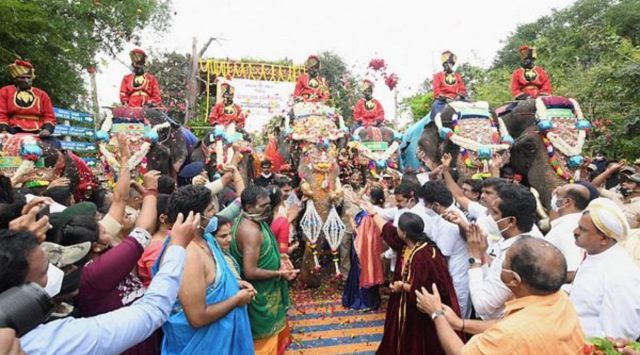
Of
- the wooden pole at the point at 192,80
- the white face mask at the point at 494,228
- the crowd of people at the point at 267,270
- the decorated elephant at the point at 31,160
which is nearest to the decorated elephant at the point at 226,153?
the decorated elephant at the point at 31,160

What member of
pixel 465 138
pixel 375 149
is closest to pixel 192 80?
pixel 375 149

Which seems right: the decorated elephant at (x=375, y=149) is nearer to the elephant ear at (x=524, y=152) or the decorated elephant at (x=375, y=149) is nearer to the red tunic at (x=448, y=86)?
the red tunic at (x=448, y=86)

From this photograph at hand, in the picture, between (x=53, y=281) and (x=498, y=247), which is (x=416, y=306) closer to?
(x=498, y=247)

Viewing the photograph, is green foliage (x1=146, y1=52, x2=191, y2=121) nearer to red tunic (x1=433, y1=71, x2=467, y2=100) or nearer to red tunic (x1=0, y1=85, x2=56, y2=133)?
red tunic (x1=0, y1=85, x2=56, y2=133)

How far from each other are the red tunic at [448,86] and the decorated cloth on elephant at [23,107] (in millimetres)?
6112

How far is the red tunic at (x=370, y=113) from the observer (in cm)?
855

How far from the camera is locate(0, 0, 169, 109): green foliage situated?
818 cm

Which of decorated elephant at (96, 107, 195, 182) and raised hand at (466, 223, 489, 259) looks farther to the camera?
decorated elephant at (96, 107, 195, 182)

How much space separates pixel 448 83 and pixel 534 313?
6644 mm

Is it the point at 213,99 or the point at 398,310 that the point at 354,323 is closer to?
the point at 398,310

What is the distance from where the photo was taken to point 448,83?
7805 millimetres

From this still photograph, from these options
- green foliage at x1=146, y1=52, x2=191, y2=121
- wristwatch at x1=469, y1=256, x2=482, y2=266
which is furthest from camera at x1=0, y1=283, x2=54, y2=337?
green foliage at x1=146, y1=52, x2=191, y2=121

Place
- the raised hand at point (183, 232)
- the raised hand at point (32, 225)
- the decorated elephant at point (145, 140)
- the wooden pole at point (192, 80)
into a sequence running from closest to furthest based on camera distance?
the raised hand at point (32, 225)
the raised hand at point (183, 232)
the decorated elephant at point (145, 140)
the wooden pole at point (192, 80)

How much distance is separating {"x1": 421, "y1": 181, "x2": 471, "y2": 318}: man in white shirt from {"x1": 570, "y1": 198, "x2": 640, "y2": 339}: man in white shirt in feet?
3.34
